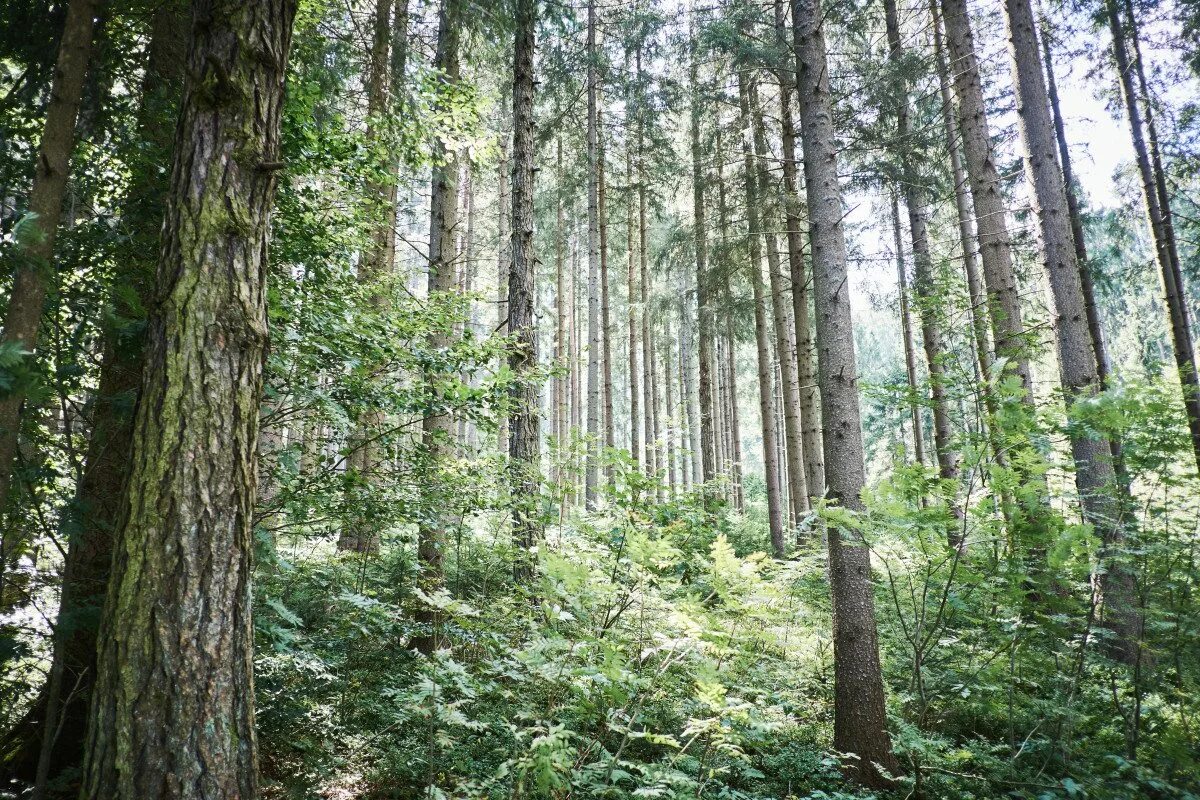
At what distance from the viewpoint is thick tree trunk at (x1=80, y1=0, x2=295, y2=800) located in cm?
219

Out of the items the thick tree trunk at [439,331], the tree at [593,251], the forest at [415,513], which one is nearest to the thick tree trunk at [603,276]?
the tree at [593,251]

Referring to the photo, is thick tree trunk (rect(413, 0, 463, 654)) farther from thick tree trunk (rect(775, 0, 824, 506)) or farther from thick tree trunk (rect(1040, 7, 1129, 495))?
thick tree trunk (rect(1040, 7, 1129, 495))

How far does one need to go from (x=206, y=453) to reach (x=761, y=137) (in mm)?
11687

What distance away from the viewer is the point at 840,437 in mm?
4082

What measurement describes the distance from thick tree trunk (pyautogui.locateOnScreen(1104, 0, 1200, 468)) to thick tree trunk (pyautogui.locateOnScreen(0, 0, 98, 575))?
11.2m

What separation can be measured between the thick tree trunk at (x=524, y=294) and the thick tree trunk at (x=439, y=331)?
1.23 feet

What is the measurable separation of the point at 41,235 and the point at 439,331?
2452 mm

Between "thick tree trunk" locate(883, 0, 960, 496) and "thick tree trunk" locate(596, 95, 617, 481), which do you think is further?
"thick tree trunk" locate(596, 95, 617, 481)

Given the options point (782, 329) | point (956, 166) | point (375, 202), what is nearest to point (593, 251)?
point (782, 329)

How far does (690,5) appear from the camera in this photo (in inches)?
507

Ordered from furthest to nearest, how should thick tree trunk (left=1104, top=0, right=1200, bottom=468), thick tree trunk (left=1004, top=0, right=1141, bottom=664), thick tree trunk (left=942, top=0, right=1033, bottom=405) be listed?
thick tree trunk (left=1104, top=0, right=1200, bottom=468)
thick tree trunk (left=942, top=0, right=1033, bottom=405)
thick tree trunk (left=1004, top=0, right=1141, bottom=664)

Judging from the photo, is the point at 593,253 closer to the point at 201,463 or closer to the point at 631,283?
the point at 631,283

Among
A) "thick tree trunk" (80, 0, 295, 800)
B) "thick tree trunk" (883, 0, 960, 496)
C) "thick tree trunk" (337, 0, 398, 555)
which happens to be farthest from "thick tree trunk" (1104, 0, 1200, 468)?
"thick tree trunk" (80, 0, 295, 800)

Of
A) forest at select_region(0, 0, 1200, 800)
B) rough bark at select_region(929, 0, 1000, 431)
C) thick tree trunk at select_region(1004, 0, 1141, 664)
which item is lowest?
forest at select_region(0, 0, 1200, 800)
